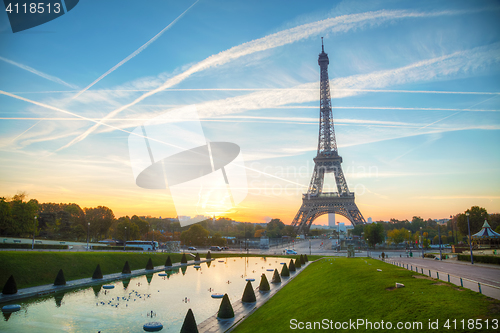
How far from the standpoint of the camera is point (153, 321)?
19.3 meters

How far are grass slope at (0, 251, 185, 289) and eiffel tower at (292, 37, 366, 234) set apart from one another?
2472 inches

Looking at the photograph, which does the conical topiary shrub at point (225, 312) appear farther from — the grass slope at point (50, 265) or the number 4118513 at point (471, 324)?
the grass slope at point (50, 265)

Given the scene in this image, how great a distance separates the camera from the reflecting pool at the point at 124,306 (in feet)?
60.1

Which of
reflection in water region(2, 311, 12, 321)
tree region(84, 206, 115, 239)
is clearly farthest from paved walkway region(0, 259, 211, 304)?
tree region(84, 206, 115, 239)

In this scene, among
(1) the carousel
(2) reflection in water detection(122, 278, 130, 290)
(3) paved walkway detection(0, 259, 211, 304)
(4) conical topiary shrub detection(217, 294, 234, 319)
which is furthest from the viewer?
(1) the carousel

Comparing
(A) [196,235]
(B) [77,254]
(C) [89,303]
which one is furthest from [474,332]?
(A) [196,235]

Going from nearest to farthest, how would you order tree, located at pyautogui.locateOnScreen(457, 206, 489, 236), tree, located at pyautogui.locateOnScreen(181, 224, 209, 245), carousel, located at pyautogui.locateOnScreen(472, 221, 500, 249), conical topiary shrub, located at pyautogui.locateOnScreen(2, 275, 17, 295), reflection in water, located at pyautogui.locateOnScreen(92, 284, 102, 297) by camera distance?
conical topiary shrub, located at pyautogui.locateOnScreen(2, 275, 17, 295) → reflection in water, located at pyautogui.locateOnScreen(92, 284, 102, 297) → carousel, located at pyautogui.locateOnScreen(472, 221, 500, 249) → tree, located at pyautogui.locateOnScreen(457, 206, 489, 236) → tree, located at pyautogui.locateOnScreen(181, 224, 209, 245)

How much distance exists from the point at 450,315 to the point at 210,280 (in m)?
28.2

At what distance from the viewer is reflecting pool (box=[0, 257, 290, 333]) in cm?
1833

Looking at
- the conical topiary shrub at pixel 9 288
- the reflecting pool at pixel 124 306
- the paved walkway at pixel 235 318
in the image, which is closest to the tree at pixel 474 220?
the reflecting pool at pixel 124 306

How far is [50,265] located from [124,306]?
621 inches

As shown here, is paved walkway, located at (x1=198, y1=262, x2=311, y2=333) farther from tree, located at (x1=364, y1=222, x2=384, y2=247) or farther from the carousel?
tree, located at (x1=364, y1=222, x2=384, y2=247)

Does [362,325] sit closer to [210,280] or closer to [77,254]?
[210,280]

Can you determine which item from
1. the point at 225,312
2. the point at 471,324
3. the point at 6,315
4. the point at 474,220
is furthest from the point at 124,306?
the point at 474,220
